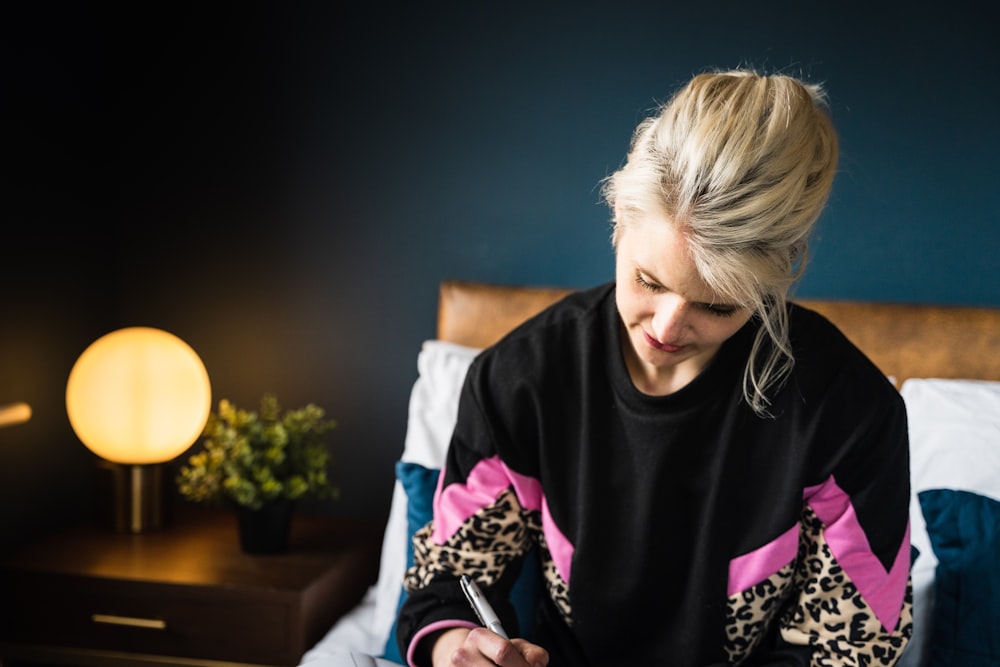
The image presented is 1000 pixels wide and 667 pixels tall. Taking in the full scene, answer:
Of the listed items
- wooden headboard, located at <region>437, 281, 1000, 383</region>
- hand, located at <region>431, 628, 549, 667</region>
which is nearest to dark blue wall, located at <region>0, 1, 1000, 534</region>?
wooden headboard, located at <region>437, 281, 1000, 383</region>

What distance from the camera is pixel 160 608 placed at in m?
1.75

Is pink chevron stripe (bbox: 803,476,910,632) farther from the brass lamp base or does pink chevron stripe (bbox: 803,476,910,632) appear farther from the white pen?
the brass lamp base

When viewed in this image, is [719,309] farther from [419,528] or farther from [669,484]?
[419,528]

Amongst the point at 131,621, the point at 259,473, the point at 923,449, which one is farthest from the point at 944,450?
the point at 131,621

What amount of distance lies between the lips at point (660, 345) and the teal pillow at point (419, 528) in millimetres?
501

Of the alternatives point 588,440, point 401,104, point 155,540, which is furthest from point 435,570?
point 401,104

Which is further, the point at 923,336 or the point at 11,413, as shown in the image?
the point at 923,336

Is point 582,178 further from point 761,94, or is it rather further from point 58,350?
point 58,350

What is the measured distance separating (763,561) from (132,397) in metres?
1.35

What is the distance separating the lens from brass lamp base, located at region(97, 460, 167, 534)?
1989 millimetres

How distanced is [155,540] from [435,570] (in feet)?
3.22

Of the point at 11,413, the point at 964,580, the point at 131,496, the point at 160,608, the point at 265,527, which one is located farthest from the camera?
the point at 131,496

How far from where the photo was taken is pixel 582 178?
2107mm

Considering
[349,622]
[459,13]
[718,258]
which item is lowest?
[349,622]
